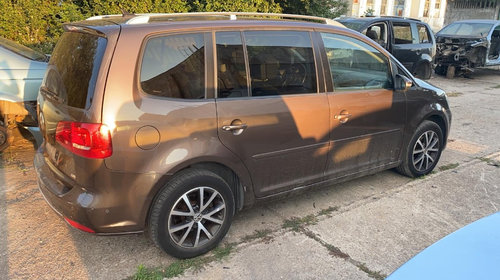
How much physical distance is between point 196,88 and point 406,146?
2.58m

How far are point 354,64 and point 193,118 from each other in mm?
1850

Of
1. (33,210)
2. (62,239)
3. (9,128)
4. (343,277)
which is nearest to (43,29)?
(9,128)

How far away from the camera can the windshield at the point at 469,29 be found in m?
13.3

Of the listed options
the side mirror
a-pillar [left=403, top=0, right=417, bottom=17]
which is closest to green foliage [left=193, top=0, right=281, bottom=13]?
the side mirror

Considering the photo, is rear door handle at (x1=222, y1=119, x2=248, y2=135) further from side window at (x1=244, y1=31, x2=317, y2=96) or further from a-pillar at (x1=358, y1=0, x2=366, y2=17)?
a-pillar at (x1=358, y1=0, x2=366, y2=17)

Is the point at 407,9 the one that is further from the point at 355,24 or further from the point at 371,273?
the point at 371,273

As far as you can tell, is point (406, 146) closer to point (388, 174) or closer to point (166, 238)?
point (388, 174)

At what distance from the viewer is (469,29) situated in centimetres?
1369

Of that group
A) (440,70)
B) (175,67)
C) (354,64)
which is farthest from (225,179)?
(440,70)

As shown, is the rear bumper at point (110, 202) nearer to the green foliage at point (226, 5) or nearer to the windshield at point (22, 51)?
the windshield at point (22, 51)

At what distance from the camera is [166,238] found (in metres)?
2.94

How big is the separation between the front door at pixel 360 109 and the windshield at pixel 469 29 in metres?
11.2

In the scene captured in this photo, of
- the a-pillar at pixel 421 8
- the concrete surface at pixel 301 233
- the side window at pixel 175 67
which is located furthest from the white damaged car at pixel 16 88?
the a-pillar at pixel 421 8

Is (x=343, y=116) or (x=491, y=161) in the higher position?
(x=343, y=116)
